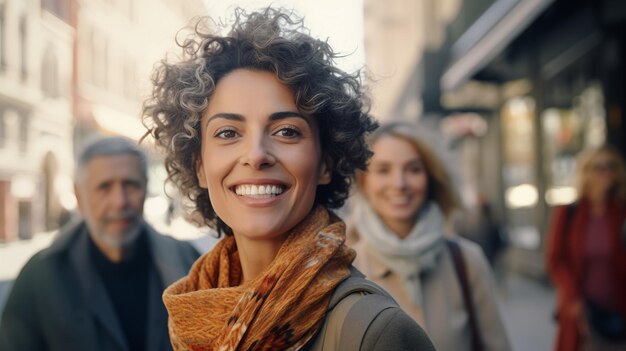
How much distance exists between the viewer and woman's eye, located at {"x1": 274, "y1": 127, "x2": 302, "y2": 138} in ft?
5.62

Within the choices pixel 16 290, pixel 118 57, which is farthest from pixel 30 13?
pixel 16 290

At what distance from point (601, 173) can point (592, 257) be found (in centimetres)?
63

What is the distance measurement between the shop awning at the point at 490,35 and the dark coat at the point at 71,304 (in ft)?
20.5

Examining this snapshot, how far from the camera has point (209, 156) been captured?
1770 millimetres

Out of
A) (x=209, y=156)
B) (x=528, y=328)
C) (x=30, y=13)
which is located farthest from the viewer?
(x=528, y=328)

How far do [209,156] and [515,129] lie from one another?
1371cm

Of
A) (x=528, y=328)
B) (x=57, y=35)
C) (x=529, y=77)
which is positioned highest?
(x=529, y=77)

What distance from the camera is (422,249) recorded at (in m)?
3.09

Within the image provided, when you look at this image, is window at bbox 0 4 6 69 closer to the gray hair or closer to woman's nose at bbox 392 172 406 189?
the gray hair

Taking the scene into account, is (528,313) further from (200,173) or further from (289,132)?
(289,132)

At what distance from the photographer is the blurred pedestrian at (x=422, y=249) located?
9.78 feet

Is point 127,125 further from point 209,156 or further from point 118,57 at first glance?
point 209,156

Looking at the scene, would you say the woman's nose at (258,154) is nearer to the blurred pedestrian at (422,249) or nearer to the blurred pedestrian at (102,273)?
the blurred pedestrian at (102,273)

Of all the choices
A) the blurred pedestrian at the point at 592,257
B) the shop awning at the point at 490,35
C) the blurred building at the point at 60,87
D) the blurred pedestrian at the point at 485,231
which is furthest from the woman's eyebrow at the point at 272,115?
the blurred pedestrian at the point at 485,231
